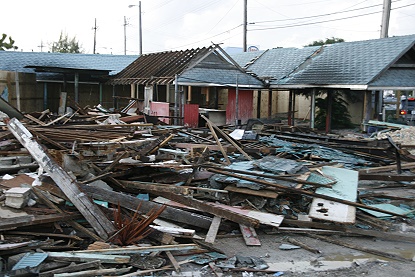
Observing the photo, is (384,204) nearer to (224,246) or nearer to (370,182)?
(370,182)

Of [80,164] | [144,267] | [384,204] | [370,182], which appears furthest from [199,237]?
[370,182]

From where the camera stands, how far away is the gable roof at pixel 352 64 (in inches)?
698

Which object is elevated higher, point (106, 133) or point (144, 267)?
point (106, 133)

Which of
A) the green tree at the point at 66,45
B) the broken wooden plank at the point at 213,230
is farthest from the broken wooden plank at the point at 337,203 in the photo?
the green tree at the point at 66,45

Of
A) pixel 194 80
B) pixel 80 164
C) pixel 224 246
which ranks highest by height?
pixel 194 80

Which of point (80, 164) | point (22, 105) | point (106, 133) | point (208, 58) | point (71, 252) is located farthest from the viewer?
point (22, 105)

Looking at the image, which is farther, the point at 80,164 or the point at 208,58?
the point at 208,58

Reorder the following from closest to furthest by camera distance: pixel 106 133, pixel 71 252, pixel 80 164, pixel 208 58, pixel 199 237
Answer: pixel 71 252, pixel 199 237, pixel 80 164, pixel 106 133, pixel 208 58

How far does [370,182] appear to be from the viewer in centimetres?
1020

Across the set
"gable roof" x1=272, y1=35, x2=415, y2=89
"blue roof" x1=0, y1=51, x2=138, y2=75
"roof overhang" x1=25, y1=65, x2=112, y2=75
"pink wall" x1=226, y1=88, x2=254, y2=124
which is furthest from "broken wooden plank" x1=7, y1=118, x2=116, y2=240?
"blue roof" x1=0, y1=51, x2=138, y2=75

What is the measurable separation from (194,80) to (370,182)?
33.2ft

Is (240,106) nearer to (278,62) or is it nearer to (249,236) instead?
(278,62)

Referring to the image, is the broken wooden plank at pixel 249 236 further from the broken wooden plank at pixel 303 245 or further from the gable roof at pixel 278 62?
the gable roof at pixel 278 62

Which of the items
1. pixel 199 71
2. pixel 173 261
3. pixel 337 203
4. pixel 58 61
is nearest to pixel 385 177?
pixel 337 203
